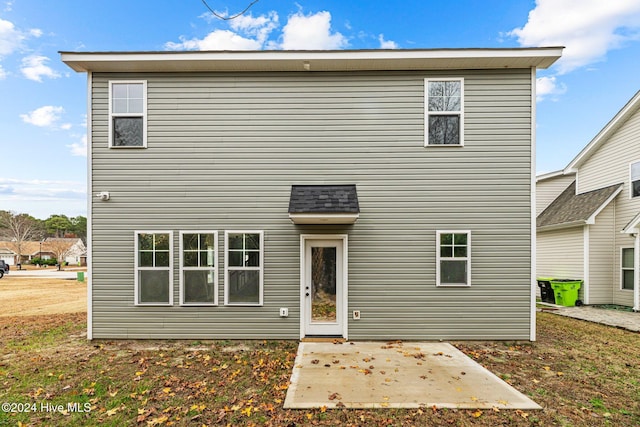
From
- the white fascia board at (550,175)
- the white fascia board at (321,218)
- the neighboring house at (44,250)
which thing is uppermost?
the white fascia board at (550,175)

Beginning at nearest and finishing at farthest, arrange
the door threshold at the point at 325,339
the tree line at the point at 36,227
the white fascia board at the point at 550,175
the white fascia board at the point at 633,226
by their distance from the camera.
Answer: the door threshold at the point at 325,339, the white fascia board at the point at 633,226, the white fascia board at the point at 550,175, the tree line at the point at 36,227

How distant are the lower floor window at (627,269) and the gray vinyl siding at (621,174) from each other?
135 millimetres

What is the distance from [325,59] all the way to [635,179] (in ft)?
36.8

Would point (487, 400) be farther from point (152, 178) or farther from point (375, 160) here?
point (152, 178)

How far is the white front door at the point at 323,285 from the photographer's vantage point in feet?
21.3

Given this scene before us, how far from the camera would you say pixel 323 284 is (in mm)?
6543

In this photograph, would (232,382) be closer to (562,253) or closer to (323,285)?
(323,285)

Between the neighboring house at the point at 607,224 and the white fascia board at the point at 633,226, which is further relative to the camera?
the neighboring house at the point at 607,224

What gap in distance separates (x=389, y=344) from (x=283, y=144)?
4.63 metres

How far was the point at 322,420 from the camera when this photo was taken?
353 centimetres

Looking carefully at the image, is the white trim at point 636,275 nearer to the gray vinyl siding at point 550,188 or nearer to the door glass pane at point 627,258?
the door glass pane at point 627,258

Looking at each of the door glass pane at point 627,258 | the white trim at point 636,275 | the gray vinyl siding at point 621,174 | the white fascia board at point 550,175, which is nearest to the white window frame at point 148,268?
the white trim at point 636,275

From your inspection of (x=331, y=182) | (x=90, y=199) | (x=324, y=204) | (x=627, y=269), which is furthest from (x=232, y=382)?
(x=627, y=269)

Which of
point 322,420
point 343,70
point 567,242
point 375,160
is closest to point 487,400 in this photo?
point 322,420
